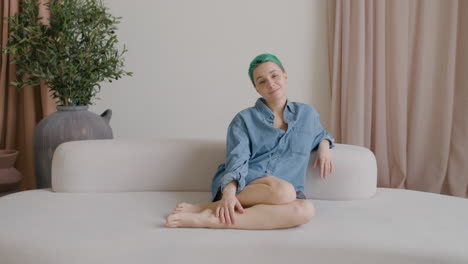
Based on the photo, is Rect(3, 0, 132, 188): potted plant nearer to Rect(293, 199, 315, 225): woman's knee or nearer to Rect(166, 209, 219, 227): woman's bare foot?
Rect(166, 209, 219, 227): woman's bare foot

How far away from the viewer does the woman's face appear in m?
1.84

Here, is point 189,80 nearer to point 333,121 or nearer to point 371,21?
point 333,121

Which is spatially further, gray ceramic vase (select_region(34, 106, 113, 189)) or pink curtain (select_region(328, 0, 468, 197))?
pink curtain (select_region(328, 0, 468, 197))

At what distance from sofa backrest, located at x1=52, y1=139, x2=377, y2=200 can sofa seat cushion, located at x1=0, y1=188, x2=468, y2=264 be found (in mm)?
259

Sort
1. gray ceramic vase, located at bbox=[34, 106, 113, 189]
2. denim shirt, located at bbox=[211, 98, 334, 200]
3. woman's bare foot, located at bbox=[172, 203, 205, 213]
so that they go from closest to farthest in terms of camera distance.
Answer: woman's bare foot, located at bbox=[172, 203, 205, 213], denim shirt, located at bbox=[211, 98, 334, 200], gray ceramic vase, located at bbox=[34, 106, 113, 189]

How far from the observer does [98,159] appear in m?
1.97

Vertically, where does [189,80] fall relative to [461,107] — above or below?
above

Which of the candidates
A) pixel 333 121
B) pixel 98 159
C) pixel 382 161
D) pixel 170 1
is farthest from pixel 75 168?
pixel 382 161

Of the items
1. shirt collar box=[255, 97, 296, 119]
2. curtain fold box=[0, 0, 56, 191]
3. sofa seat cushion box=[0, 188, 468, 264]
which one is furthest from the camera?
curtain fold box=[0, 0, 56, 191]

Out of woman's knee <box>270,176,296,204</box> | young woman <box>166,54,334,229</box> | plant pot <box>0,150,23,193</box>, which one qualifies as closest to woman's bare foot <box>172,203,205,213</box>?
young woman <box>166,54,334,229</box>

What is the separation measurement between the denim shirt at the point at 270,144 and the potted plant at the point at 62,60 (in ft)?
3.60

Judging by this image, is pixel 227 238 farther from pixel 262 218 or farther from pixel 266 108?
pixel 266 108

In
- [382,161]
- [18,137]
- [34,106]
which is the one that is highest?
[34,106]

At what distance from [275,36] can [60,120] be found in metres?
1.56
